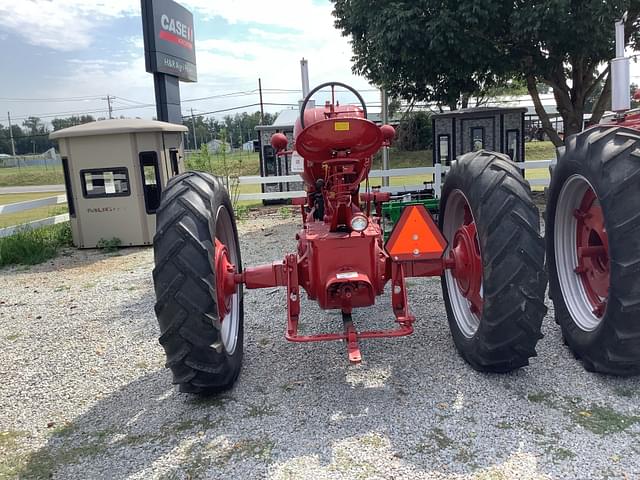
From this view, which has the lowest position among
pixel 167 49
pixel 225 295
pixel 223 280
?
pixel 225 295

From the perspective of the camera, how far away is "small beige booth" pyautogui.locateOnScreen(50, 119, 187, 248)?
9305mm

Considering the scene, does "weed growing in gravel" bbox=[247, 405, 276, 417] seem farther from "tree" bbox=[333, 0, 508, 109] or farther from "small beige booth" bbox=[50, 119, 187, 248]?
"tree" bbox=[333, 0, 508, 109]

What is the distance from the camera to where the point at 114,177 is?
9.60 meters

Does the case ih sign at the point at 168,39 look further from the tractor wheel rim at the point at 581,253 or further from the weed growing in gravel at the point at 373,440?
the weed growing in gravel at the point at 373,440

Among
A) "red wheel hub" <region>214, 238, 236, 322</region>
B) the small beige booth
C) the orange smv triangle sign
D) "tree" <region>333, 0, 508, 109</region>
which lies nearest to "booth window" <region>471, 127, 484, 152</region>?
"tree" <region>333, 0, 508, 109</region>

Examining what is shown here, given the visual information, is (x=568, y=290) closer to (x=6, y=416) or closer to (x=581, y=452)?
(x=581, y=452)

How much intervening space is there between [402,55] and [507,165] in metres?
7.21

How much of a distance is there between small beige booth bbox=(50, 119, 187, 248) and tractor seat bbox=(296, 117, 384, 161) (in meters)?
6.26

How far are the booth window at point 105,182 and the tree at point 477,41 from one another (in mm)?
5486

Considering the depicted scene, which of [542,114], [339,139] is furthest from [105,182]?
[542,114]

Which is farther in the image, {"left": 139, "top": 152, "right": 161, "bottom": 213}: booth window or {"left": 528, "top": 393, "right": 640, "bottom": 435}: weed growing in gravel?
{"left": 139, "top": 152, "right": 161, "bottom": 213}: booth window

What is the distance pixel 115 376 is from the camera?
13.6 ft

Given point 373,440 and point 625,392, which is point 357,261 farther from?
point 625,392

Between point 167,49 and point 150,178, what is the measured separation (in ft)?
17.0
